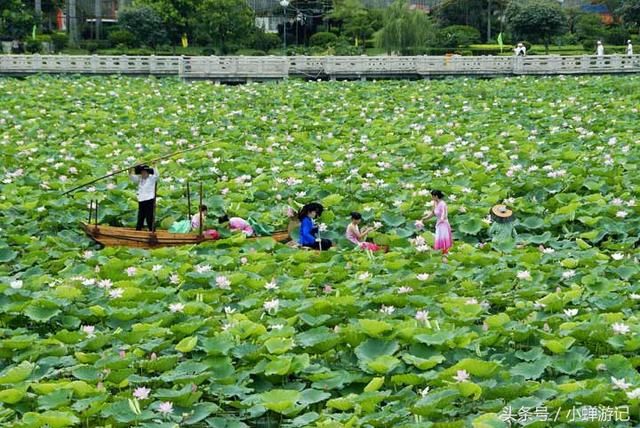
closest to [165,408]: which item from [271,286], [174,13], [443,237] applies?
[271,286]

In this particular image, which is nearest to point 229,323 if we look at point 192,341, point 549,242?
point 192,341

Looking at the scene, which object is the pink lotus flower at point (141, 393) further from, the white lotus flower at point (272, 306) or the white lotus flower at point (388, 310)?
the white lotus flower at point (388, 310)

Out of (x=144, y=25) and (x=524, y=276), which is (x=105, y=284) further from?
(x=144, y=25)

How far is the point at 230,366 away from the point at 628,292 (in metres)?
2.91

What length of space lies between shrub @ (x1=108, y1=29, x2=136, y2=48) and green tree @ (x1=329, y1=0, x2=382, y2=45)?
9.62 meters

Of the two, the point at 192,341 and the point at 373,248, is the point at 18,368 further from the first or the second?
the point at 373,248

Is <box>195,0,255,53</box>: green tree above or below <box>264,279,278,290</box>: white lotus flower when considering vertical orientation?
above

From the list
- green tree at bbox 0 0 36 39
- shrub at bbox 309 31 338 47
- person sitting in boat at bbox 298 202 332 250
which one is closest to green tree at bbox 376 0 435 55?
shrub at bbox 309 31 338 47

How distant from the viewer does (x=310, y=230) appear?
9.10m

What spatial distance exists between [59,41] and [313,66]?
17023mm

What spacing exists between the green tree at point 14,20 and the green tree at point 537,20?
19.7 m

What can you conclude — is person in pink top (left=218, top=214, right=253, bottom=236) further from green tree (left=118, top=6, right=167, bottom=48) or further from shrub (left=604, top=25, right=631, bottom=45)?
shrub (left=604, top=25, right=631, bottom=45)

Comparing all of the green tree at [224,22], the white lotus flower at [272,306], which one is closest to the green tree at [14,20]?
the green tree at [224,22]

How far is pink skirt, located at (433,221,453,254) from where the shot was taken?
8.84 m
